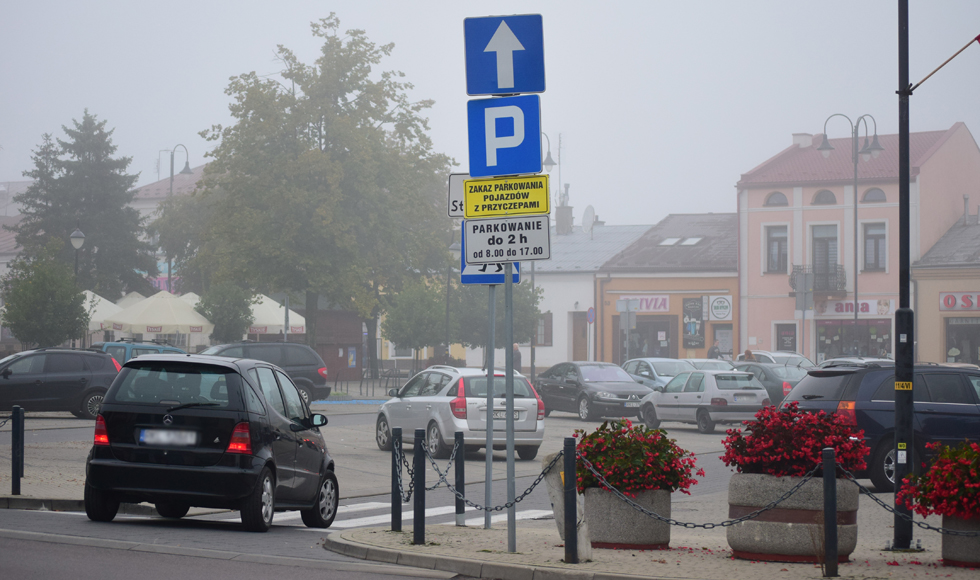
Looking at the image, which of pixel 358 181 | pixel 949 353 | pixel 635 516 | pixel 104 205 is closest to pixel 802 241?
pixel 949 353

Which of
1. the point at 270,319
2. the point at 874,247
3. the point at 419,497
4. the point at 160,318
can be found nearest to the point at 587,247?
the point at 874,247

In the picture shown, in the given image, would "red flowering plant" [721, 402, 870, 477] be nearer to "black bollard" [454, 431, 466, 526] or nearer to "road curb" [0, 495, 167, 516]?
"black bollard" [454, 431, 466, 526]

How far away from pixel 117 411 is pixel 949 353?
149ft

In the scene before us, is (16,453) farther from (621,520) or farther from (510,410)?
(621,520)

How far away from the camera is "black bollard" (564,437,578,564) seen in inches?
301

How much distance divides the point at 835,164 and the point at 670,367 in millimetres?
25506

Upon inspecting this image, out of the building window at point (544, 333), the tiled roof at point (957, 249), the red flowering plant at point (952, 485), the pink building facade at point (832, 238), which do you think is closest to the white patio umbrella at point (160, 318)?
the building window at point (544, 333)

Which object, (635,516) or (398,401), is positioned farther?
(398,401)

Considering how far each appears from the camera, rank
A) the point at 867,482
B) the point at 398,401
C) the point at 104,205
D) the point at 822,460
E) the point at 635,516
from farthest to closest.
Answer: the point at 104,205 → the point at 398,401 → the point at 867,482 → the point at 635,516 → the point at 822,460

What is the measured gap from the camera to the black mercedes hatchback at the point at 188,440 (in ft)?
31.0

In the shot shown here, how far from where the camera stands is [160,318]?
3859 cm

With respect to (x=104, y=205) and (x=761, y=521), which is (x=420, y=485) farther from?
(x=104, y=205)

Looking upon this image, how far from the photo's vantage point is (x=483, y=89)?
8.20 metres

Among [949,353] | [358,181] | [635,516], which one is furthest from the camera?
[949,353]
